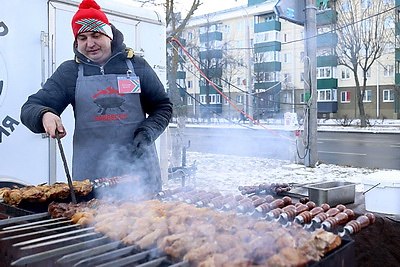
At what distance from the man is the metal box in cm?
127

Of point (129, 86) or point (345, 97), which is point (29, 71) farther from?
point (345, 97)

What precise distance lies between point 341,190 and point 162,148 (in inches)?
161

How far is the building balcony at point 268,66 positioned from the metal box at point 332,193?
3534 cm

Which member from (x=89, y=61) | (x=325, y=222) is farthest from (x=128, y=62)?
(x=325, y=222)

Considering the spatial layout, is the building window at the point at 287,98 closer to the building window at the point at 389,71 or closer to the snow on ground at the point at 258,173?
the building window at the point at 389,71

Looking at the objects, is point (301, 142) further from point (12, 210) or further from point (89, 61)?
point (12, 210)

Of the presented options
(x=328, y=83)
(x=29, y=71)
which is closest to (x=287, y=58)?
(x=328, y=83)

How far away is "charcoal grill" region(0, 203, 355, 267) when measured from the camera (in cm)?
141

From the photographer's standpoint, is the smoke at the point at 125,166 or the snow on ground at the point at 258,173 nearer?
the smoke at the point at 125,166

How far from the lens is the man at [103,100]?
3078 mm

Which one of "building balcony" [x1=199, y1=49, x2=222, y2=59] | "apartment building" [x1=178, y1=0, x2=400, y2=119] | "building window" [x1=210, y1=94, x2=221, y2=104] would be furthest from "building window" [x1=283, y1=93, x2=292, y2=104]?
"building balcony" [x1=199, y1=49, x2=222, y2=59]

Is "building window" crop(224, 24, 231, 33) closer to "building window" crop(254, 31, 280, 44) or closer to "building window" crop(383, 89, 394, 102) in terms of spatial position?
"building window" crop(254, 31, 280, 44)

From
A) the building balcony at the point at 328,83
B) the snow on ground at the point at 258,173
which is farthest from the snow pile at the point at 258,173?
the building balcony at the point at 328,83

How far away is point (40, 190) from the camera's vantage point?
251cm
